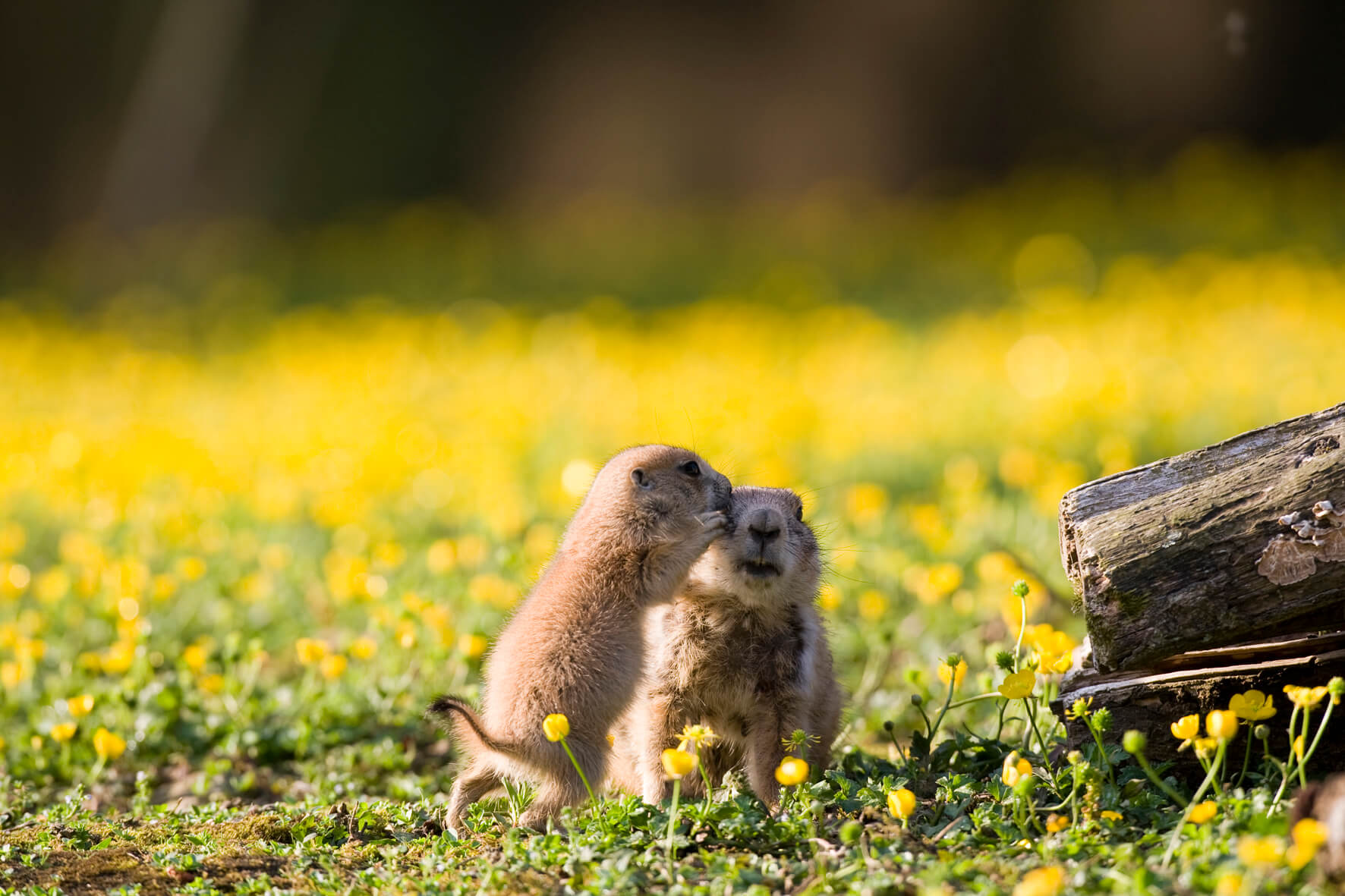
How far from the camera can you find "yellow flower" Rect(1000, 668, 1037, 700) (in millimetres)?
3326

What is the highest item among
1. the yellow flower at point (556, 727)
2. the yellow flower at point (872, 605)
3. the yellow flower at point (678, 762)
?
the yellow flower at point (872, 605)

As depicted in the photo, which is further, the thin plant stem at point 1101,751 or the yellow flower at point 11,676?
the yellow flower at point 11,676

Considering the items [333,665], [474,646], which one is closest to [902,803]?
[474,646]

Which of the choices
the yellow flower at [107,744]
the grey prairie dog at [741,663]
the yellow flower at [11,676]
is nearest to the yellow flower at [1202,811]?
the grey prairie dog at [741,663]

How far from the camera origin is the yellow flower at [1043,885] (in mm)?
2572

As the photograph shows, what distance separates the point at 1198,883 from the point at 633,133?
1575cm

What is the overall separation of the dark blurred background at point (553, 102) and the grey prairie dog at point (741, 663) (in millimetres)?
13304

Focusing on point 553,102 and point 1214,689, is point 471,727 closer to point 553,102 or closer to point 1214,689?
point 1214,689

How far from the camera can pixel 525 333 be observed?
1155cm

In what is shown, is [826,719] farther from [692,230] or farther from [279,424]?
[692,230]

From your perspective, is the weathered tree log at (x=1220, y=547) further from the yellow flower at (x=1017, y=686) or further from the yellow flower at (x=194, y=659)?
the yellow flower at (x=194, y=659)

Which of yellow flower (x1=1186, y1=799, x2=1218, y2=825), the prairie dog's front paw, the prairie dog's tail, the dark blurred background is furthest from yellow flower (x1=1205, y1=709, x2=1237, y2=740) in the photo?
the dark blurred background

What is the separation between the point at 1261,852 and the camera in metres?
2.51

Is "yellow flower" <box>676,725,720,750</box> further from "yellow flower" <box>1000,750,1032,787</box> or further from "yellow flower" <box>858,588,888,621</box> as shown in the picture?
"yellow flower" <box>858,588,888,621</box>
